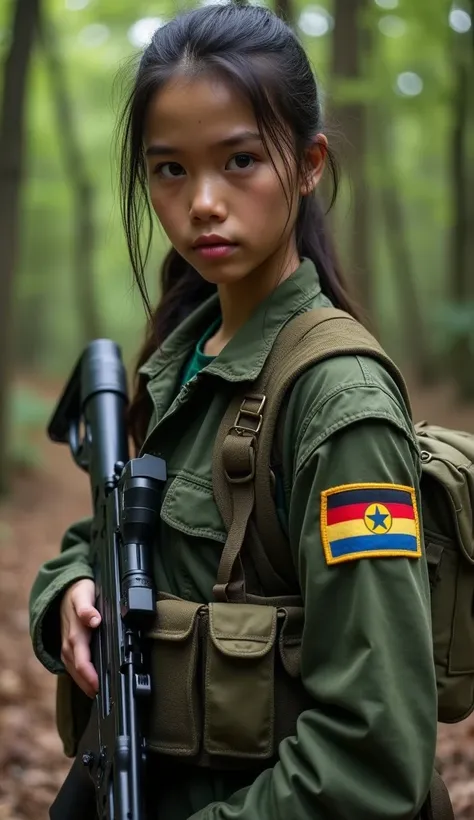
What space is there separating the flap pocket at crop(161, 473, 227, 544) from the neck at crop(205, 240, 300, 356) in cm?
47

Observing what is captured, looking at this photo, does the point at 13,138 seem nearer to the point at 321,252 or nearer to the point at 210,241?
the point at 321,252

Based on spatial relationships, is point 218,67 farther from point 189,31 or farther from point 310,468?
point 310,468

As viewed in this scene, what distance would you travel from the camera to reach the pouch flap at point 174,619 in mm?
1678

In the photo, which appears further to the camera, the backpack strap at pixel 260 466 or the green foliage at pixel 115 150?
the green foliage at pixel 115 150

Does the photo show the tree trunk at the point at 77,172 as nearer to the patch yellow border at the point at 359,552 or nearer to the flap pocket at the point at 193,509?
the flap pocket at the point at 193,509

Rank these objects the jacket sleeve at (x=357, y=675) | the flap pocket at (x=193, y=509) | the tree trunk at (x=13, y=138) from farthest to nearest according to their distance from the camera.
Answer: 1. the tree trunk at (x=13, y=138)
2. the flap pocket at (x=193, y=509)
3. the jacket sleeve at (x=357, y=675)

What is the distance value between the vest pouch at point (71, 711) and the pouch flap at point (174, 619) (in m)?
0.63

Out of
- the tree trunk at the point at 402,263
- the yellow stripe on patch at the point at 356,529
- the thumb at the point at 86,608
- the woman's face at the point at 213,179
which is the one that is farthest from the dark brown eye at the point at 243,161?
the tree trunk at the point at 402,263

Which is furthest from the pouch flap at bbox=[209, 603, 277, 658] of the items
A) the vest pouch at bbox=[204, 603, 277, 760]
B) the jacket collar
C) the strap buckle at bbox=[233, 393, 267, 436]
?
the jacket collar

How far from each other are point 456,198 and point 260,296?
9.95 metres

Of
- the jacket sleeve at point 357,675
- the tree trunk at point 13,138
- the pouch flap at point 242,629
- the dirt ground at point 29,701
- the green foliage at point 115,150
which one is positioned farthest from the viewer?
the green foliage at point 115,150

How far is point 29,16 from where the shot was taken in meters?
7.84

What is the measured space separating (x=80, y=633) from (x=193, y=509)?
1.71ft

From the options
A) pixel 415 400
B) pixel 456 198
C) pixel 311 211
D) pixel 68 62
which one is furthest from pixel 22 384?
pixel 311 211
